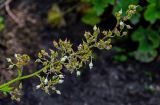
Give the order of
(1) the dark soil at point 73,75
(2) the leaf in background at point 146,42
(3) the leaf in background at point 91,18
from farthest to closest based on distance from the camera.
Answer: (3) the leaf in background at point 91,18 → (2) the leaf in background at point 146,42 → (1) the dark soil at point 73,75

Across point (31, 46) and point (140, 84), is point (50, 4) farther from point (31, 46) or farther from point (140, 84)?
point (140, 84)

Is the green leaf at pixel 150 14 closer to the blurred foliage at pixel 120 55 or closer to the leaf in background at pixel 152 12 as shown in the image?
the leaf in background at pixel 152 12

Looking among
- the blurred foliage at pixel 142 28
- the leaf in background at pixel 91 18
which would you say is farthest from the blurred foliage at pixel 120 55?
the leaf in background at pixel 91 18

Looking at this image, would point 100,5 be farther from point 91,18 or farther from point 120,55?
point 120,55

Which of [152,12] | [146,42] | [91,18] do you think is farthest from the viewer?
[91,18]

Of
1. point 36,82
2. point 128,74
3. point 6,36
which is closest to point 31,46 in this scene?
point 6,36

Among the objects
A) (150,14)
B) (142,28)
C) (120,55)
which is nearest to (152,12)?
(150,14)

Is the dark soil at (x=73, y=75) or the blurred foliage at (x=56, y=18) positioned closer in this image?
the dark soil at (x=73, y=75)

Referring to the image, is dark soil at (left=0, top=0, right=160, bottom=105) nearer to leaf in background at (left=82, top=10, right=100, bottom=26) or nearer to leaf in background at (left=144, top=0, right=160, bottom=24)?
leaf in background at (left=82, top=10, right=100, bottom=26)

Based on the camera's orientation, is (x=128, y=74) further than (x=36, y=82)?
Yes
